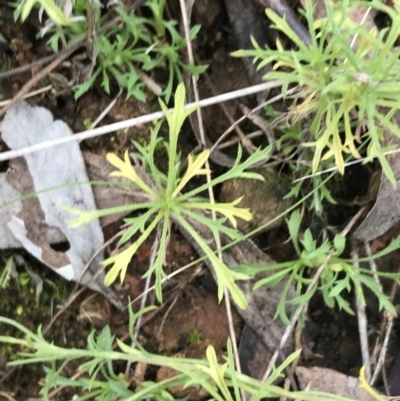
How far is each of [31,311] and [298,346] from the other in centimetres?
94

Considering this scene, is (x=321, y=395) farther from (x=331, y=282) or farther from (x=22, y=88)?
(x=22, y=88)

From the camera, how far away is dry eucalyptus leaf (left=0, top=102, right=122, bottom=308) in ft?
4.92

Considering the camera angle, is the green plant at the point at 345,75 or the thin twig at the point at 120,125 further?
the thin twig at the point at 120,125

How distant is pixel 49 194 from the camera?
60.2 inches

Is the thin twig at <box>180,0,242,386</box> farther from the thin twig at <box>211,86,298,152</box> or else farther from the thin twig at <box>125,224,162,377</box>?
the thin twig at <box>125,224,162,377</box>

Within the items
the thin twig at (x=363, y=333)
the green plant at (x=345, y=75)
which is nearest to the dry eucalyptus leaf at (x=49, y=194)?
the green plant at (x=345, y=75)

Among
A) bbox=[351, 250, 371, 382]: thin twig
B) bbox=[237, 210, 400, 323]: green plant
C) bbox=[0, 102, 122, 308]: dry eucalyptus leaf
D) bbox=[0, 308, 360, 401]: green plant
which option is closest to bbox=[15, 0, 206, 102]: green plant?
bbox=[0, 102, 122, 308]: dry eucalyptus leaf

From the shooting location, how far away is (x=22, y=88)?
1494 mm

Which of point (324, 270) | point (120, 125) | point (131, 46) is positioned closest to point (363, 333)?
point (324, 270)

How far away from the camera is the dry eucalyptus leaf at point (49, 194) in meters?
1.50

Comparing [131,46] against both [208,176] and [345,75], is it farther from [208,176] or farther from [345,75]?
[345,75]

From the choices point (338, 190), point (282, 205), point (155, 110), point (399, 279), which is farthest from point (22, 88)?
point (399, 279)

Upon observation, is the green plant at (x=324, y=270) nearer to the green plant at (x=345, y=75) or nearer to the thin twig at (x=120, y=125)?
the green plant at (x=345, y=75)

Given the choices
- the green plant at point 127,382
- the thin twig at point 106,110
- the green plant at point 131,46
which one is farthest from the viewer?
the thin twig at point 106,110
